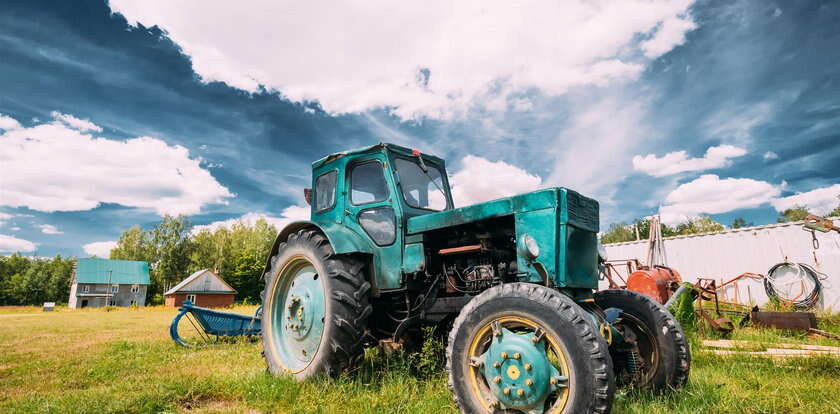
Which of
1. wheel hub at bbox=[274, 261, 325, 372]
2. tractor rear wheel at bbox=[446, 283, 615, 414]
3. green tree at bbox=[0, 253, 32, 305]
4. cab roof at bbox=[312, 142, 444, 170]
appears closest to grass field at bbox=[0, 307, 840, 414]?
wheel hub at bbox=[274, 261, 325, 372]

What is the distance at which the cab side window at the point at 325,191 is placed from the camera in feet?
17.1

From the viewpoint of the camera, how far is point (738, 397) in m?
3.46

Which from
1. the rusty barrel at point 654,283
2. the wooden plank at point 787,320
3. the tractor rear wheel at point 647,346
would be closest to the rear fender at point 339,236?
the tractor rear wheel at point 647,346

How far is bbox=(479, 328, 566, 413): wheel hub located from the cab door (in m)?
1.57

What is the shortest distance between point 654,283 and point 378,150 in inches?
328

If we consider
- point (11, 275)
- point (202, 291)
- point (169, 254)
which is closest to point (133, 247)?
point (169, 254)

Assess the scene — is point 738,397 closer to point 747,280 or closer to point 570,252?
point 570,252

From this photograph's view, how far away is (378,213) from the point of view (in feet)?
15.2

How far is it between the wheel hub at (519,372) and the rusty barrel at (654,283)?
8.45 metres

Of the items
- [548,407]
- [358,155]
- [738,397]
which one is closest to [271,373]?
[358,155]

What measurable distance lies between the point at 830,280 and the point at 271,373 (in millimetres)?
15095

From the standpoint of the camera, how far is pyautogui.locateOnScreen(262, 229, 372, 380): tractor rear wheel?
4.07 metres

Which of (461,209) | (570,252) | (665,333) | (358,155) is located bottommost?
(665,333)

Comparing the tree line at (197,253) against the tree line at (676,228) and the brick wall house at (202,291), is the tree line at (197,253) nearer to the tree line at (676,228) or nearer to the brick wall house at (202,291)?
the brick wall house at (202,291)
